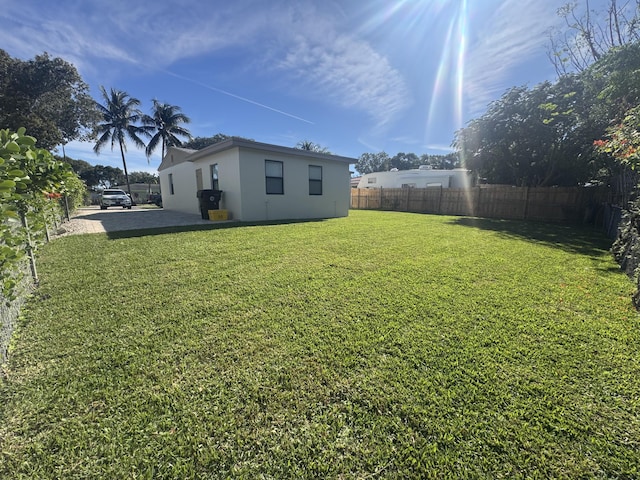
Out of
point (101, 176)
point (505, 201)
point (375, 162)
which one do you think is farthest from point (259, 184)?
point (375, 162)

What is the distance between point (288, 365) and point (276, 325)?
1.94ft

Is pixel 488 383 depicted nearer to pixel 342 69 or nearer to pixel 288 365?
pixel 288 365

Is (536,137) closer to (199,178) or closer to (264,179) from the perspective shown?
(264,179)

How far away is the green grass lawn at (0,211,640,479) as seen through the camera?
130cm

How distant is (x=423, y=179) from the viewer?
22.1 meters

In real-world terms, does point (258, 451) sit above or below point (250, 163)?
below

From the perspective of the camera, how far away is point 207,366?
6.36 ft

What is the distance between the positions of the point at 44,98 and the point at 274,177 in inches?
735

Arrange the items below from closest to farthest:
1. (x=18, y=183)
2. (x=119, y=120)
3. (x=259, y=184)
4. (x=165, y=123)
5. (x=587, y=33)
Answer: (x=18, y=183) → (x=259, y=184) → (x=587, y=33) → (x=119, y=120) → (x=165, y=123)

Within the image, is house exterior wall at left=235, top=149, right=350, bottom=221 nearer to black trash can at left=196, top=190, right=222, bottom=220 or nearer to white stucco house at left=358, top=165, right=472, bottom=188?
black trash can at left=196, top=190, right=222, bottom=220

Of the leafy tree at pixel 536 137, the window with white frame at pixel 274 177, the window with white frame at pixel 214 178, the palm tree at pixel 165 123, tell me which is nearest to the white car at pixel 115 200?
the palm tree at pixel 165 123

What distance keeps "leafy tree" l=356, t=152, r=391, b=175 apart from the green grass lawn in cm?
6146

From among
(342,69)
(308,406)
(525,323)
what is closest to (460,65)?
(342,69)

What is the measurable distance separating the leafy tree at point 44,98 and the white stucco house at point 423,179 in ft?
79.1
